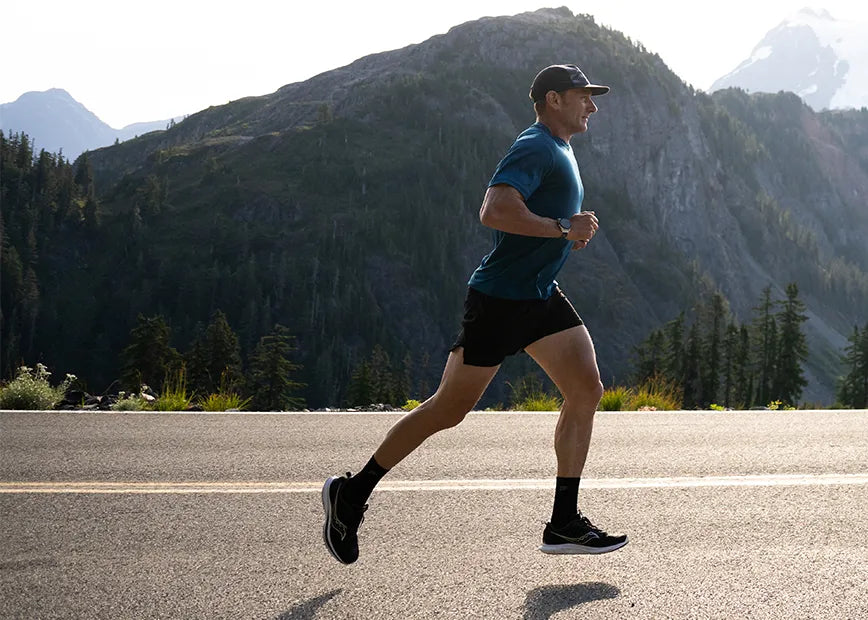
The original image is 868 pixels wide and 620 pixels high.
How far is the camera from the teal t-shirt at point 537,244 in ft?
11.3

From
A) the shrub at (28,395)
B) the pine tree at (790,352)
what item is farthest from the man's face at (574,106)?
the pine tree at (790,352)

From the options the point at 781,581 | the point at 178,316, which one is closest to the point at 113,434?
the point at 781,581

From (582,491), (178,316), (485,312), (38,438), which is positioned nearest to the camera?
(485,312)

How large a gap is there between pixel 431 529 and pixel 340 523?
1.91ft

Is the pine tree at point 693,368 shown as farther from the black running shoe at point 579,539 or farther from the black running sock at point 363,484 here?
the black running sock at point 363,484

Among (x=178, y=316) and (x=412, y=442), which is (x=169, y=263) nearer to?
(x=178, y=316)

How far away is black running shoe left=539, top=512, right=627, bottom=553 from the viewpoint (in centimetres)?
345

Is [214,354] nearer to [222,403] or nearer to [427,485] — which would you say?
[222,403]

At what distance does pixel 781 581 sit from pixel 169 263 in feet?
570

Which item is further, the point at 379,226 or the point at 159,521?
the point at 379,226

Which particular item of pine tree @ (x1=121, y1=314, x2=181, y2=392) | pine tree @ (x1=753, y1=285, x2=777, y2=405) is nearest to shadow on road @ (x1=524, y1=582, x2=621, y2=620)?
pine tree @ (x1=121, y1=314, x2=181, y2=392)

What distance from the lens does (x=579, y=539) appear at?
344 centimetres

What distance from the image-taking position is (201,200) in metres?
190

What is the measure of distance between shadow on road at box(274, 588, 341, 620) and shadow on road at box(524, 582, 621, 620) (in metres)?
0.70
